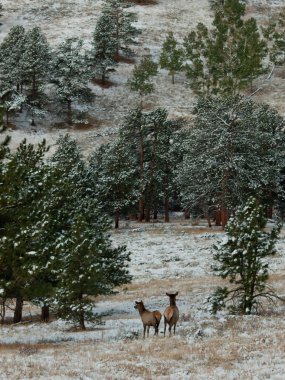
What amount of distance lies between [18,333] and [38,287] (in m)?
3.31

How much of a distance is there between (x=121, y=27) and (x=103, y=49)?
37.2 ft

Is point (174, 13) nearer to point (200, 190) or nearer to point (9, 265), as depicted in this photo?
point (200, 190)

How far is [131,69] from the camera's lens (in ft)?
301

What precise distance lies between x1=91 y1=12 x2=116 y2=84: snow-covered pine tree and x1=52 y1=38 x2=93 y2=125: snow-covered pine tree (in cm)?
543

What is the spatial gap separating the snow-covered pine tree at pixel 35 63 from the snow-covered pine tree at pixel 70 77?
190 centimetres

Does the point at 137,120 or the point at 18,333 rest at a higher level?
the point at 137,120

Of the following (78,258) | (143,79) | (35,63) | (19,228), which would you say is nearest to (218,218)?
(78,258)

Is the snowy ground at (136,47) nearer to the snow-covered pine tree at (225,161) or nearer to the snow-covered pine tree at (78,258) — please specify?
the snow-covered pine tree at (225,161)

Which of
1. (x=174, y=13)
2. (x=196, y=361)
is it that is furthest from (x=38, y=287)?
(x=174, y=13)

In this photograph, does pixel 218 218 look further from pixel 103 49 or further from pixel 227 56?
pixel 227 56

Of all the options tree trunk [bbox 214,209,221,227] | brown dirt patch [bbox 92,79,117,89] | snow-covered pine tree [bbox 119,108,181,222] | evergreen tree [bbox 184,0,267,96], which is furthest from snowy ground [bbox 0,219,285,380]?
brown dirt patch [bbox 92,79,117,89]

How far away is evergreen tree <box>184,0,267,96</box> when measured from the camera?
80.9 meters

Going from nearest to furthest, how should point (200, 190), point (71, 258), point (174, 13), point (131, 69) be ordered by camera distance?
point (71, 258)
point (200, 190)
point (131, 69)
point (174, 13)

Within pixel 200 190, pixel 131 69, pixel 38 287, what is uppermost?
pixel 131 69
